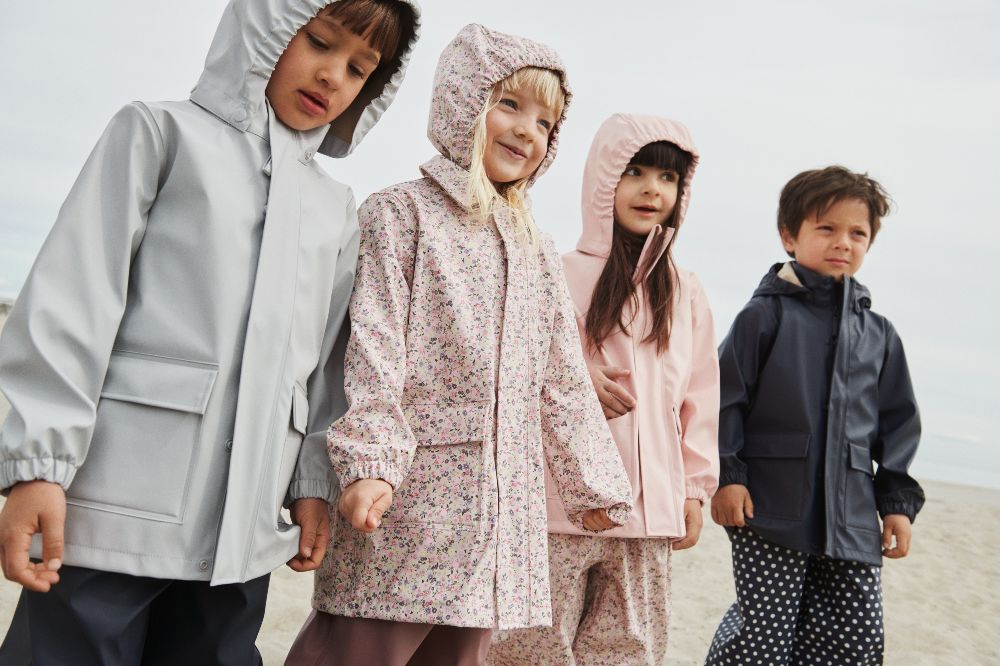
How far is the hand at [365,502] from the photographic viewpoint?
171 centimetres

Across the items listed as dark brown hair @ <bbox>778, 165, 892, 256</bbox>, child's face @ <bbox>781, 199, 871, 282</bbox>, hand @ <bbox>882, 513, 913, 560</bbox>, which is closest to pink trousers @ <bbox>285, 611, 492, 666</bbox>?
hand @ <bbox>882, 513, 913, 560</bbox>

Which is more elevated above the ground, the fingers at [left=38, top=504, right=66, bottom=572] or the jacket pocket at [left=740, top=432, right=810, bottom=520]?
the fingers at [left=38, top=504, right=66, bottom=572]

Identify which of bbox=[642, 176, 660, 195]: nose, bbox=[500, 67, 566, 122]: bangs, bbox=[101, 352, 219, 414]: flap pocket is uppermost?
bbox=[500, 67, 566, 122]: bangs

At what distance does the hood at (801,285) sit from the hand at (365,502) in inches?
81.0

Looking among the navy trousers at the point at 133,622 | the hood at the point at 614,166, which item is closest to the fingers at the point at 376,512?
the navy trousers at the point at 133,622

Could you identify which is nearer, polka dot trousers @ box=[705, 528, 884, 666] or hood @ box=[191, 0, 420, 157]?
hood @ box=[191, 0, 420, 157]

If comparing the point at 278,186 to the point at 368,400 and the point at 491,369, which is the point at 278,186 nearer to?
the point at 368,400

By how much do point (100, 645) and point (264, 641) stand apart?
2330mm

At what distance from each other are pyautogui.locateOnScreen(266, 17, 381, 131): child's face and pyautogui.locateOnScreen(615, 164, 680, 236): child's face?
1.25m

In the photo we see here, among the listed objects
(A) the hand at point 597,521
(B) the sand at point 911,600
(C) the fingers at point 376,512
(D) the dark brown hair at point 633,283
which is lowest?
(B) the sand at point 911,600

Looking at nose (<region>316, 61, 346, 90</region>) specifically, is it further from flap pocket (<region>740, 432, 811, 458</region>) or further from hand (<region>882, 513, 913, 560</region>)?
hand (<region>882, 513, 913, 560</region>)

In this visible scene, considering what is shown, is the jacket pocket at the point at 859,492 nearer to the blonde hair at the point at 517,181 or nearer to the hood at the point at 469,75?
the blonde hair at the point at 517,181

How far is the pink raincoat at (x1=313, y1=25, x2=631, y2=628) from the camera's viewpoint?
6.18ft

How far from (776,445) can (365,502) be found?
1858 mm
